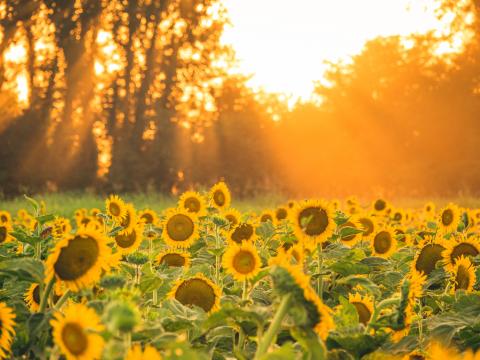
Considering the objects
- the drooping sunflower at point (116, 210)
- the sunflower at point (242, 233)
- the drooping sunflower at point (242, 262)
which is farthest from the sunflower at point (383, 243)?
the drooping sunflower at point (242, 262)

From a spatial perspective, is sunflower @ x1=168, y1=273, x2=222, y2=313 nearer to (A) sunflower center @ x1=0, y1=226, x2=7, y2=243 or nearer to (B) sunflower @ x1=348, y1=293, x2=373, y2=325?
(B) sunflower @ x1=348, y1=293, x2=373, y2=325

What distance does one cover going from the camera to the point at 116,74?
27078 millimetres

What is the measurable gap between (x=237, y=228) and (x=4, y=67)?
26984 mm

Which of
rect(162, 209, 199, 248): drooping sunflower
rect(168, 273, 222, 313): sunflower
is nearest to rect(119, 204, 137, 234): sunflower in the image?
rect(162, 209, 199, 248): drooping sunflower

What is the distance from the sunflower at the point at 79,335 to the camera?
120 cm

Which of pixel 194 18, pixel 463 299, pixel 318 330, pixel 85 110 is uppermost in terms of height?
pixel 194 18

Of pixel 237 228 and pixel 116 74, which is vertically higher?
pixel 116 74

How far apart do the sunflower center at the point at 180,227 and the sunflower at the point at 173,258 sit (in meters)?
0.43

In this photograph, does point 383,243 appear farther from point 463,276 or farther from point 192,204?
point 192,204

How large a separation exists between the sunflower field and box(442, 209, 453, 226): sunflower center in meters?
0.34

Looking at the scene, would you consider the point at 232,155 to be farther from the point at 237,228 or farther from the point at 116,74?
the point at 237,228

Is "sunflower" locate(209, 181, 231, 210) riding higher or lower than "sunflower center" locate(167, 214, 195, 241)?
higher

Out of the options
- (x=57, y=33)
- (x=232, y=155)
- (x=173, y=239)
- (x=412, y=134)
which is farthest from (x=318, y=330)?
(x=412, y=134)

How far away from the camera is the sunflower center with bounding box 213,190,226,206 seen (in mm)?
4422
